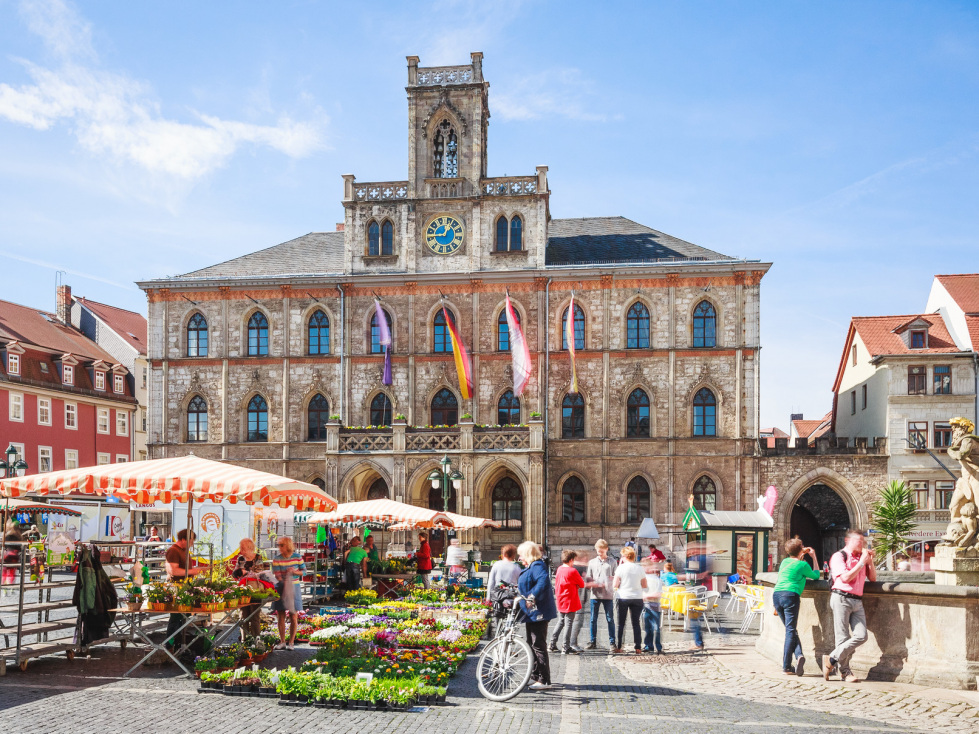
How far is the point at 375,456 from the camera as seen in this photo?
3812cm

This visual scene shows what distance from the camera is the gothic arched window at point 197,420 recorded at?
4138cm

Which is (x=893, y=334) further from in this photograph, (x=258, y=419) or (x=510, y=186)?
(x=258, y=419)

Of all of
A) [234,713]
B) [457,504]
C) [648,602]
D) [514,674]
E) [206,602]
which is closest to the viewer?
[234,713]

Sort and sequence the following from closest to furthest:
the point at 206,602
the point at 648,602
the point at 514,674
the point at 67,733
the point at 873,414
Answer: the point at 67,733 → the point at 514,674 → the point at 206,602 → the point at 648,602 → the point at 873,414

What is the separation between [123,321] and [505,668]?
55823mm

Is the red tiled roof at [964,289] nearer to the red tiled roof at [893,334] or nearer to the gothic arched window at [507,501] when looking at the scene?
the red tiled roof at [893,334]

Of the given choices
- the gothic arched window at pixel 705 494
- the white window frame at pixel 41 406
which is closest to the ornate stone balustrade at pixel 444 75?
the gothic arched window at pixel 705 494

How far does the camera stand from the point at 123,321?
6169 centimetres

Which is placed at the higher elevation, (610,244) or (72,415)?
(610,244)

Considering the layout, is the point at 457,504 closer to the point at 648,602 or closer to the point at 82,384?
the point at 648,602

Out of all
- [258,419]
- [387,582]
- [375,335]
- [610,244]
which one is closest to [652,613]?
[387,582]

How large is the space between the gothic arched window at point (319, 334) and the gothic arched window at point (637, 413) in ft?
42.8

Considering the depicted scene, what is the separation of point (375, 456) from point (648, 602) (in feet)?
78.4

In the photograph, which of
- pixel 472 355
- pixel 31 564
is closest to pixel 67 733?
pixel 31 564
